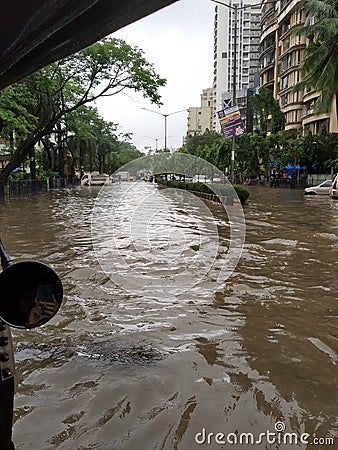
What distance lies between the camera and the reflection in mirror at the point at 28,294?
Result: 1.55m

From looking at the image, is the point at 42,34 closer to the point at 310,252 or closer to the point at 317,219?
the point at 310,252

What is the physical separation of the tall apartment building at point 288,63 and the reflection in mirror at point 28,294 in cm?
4345

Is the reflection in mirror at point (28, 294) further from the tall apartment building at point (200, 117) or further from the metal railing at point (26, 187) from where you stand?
the tall apartment building at point (200, 117)

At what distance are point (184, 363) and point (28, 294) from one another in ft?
8.38

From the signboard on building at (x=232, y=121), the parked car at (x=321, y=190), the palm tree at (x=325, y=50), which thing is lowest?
the parked car at (x=321, y=190)

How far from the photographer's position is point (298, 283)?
6562 mm

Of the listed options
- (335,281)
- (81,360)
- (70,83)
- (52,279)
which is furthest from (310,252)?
(70,83)

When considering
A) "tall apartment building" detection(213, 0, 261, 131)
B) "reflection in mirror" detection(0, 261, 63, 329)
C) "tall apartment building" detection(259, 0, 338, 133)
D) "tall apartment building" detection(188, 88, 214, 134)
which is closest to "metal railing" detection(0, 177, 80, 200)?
"reflection in mirror" detection(0, 261, 63, 329)

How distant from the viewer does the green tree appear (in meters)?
22.4

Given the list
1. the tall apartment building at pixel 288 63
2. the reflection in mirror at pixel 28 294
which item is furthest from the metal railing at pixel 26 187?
the tall apartment building at pixel 288 63

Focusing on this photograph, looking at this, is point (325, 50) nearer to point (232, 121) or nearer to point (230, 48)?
point (232, 121)

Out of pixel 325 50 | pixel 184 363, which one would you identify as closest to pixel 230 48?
pixel 325 50

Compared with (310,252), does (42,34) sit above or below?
above

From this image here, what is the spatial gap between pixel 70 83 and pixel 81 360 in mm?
23926
